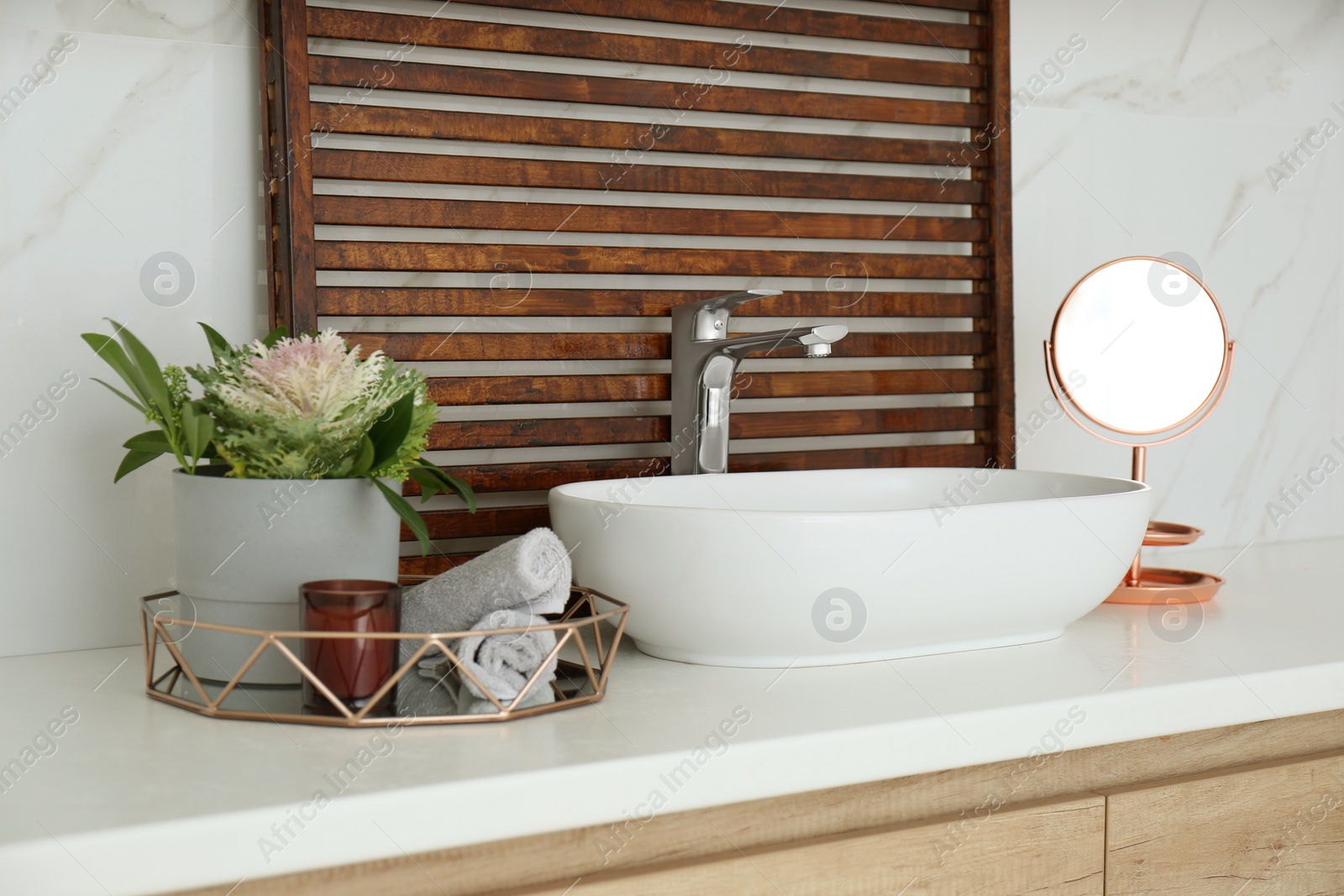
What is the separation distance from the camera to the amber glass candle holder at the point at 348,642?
0.75m

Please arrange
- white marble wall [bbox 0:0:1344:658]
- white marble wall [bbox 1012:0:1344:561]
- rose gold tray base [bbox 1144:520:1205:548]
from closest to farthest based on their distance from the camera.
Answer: white marble wall [bbox 0:0:1344:658] → rose gold tray base [bbox 1144:520:1205:548] → white marble wall [bbox 1012:0:1344:561]

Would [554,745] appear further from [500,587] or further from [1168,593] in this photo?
[1168,593]

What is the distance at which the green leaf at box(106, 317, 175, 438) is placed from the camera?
81cm

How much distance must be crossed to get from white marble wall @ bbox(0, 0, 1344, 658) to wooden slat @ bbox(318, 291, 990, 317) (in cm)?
11

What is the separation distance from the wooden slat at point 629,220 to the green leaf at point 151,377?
0.28 metres

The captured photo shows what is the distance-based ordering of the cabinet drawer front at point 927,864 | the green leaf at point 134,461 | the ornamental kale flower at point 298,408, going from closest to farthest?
the cabinet drawer front at point 927,864
the ornamental kale flower at point 298,408
the green leaf at point 134,461

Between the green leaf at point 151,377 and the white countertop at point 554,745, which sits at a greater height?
the green leaf at point 151,377

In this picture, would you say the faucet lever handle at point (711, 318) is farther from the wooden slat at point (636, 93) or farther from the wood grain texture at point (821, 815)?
the wood grain texture at point (821, 815)

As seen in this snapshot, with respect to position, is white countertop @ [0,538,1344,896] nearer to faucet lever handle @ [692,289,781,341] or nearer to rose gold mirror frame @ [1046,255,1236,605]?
rose gold mirror frame @ [1046,255,1236,605]

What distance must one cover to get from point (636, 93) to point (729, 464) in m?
0.41

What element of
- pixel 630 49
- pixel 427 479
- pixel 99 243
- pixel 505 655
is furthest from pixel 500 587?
pixel 630 49

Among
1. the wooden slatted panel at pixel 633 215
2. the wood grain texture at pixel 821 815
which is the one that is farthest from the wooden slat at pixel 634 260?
the wood grain texture at pixel 821 815

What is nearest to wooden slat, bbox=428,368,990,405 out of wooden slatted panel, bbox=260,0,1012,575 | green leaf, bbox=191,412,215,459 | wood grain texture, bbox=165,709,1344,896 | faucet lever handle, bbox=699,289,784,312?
wooden slatted panel, bbox=260,0,1012,575

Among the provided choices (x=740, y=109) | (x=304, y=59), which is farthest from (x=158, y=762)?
(x=740, y=109)
